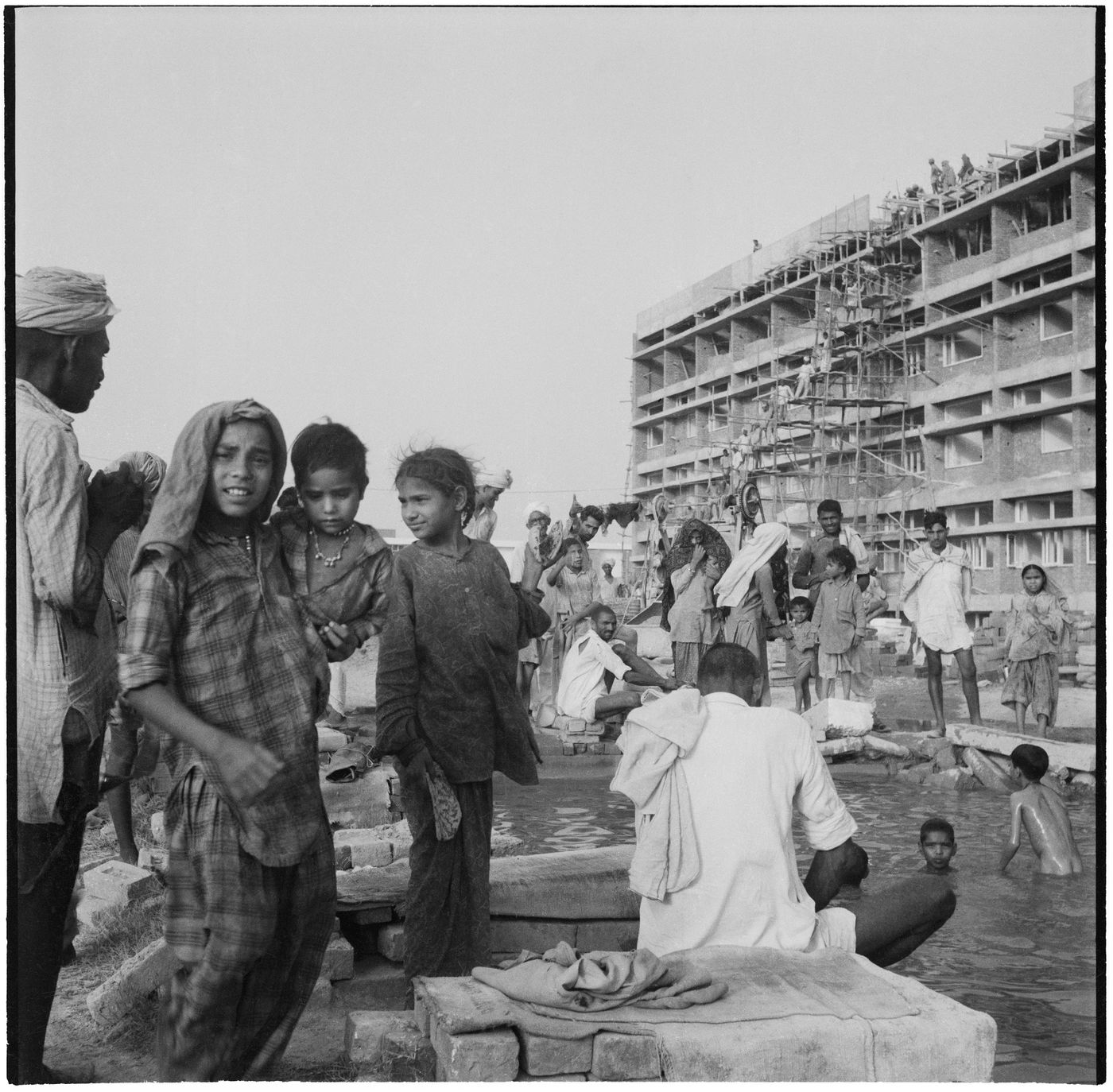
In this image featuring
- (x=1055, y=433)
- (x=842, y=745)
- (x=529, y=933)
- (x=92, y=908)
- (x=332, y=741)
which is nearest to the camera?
(x=529, y=933)

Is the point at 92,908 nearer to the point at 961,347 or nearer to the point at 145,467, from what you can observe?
the point at 145,467

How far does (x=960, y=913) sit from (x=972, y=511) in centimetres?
833

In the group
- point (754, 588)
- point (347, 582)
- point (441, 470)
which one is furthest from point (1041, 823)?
point (347, 582)

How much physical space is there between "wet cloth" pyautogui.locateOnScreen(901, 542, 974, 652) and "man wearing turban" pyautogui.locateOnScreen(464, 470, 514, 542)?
3.99 meters

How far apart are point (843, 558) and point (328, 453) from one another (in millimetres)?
5177

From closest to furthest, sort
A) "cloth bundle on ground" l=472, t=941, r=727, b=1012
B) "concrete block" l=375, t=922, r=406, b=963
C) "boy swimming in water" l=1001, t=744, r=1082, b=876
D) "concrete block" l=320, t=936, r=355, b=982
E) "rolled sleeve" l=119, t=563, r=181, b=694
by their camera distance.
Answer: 1. "rolled sleeve" l=119, t=563, r=181, b=694
2. "cloth bundle on ground" l=472, t=941, r=727, b=1012
3. "concrete block" l=320, t=936, r=355, b=982
4. "concrete block" l=375, t=922, r=406, b=963
5. "boy swimming in water" l=1001, t=744, r=1082, b=876

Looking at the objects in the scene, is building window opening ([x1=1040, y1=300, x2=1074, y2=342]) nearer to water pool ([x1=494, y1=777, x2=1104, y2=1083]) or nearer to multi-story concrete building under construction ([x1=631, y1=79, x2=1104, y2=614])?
multi-story concrete building under construction ([x1=631, y1=79, x2=1104, y2=614])

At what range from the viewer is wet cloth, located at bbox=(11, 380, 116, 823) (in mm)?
3078

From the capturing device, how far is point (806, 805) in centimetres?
336

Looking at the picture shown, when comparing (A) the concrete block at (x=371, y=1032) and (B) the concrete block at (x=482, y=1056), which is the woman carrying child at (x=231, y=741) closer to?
(A) the concrete block at (x=371, y=1032)

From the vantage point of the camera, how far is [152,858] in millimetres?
4664

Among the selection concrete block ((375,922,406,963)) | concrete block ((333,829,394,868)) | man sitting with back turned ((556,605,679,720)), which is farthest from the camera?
man sitting with back turned ((556,605,679,720))

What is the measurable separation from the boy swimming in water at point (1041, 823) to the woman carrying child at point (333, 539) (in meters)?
3.16

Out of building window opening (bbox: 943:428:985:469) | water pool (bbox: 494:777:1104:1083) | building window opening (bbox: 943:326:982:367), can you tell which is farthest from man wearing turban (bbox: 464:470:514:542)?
building window opening (bbox: 943:428:985:469)
